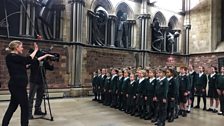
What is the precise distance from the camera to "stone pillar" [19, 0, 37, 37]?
9.90 metres

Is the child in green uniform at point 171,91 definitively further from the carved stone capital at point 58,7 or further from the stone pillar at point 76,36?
the carved stone capital at point 58,7

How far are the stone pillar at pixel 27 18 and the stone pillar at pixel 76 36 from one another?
164cm

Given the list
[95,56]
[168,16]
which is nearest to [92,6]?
[95,56]

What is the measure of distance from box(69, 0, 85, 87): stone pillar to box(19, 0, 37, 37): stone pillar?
1.64m

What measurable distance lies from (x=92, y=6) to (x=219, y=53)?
24.1 ft

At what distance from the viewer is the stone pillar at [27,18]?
9.90 meters

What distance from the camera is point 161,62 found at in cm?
1488

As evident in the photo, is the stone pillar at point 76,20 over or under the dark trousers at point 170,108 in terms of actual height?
over

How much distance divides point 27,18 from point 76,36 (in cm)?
206

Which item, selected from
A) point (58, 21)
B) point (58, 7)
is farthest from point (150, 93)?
point (58, 7)

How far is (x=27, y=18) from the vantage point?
10.0 metres

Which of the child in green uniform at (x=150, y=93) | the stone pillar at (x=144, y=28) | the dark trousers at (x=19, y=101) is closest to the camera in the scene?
the dark trousers at (x=19, y=101)

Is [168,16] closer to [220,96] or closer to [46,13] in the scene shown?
[46,13]

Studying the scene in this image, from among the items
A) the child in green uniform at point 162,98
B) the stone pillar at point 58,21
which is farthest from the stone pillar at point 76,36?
the child in green uniform at point 162,98
